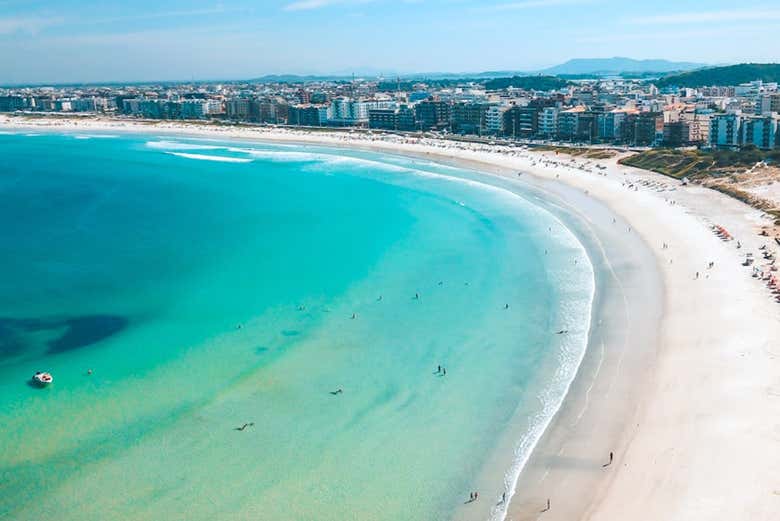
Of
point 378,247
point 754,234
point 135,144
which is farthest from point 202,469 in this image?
point 135,144

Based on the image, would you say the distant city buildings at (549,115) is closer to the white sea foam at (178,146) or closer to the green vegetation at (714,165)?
the green vegetation at (714,165)

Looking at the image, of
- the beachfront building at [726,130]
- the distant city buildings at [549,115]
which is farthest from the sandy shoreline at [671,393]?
the distant city buildings at [549,115]

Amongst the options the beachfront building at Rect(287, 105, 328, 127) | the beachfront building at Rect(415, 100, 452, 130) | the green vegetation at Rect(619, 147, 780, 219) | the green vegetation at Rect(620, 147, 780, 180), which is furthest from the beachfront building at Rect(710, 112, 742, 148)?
the beachfront building at Rect(287, 105, 328, 127)

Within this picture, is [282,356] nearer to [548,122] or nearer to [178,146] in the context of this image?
[548,122]

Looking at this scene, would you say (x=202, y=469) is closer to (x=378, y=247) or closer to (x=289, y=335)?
(x=289, y=335)

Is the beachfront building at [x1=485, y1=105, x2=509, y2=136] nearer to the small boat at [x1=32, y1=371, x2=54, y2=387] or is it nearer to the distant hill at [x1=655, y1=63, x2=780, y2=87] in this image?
the small boat at [x1=32, y1=371, x2=54, y2=387]
